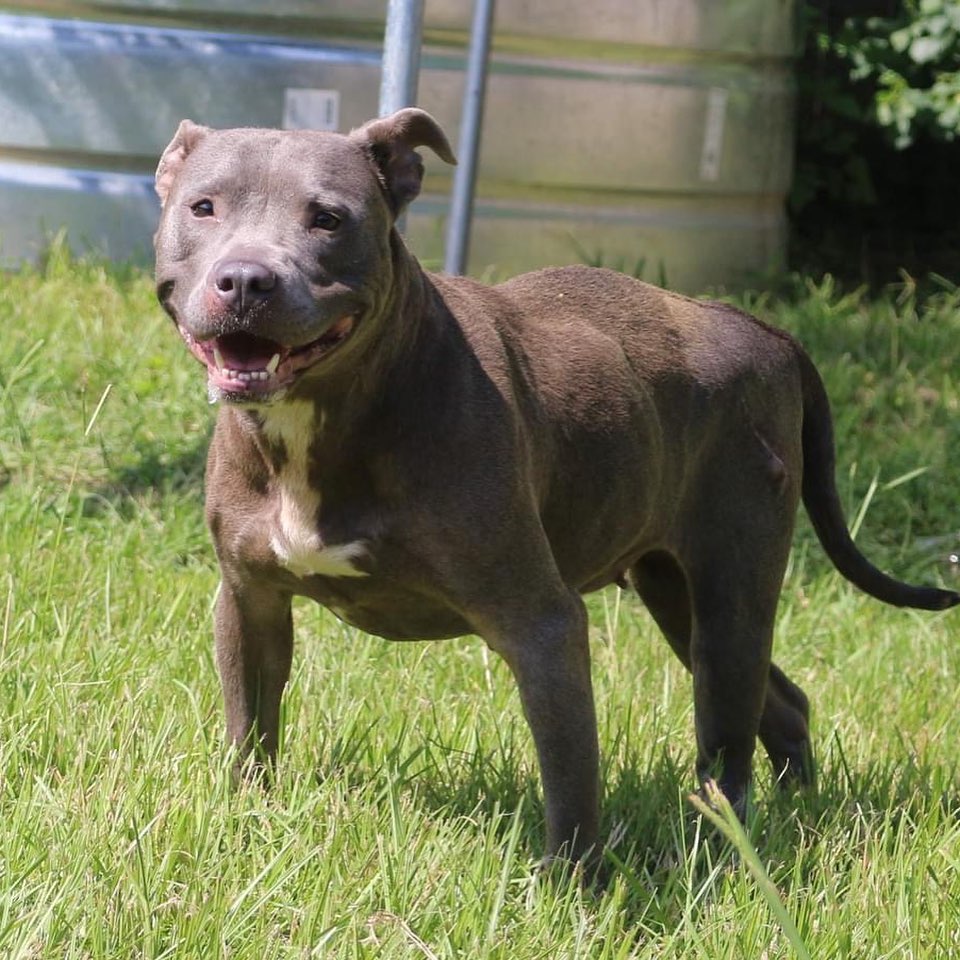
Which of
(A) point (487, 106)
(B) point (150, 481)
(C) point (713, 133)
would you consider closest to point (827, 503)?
(B) point (150, 481)

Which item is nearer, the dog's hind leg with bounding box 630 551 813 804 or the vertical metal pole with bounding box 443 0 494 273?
the dog's hind leg with bounding box 630 551 813 804

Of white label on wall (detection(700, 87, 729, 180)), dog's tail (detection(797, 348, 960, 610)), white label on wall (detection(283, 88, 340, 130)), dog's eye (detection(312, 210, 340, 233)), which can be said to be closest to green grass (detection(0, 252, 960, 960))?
dog's tail (detection(797, 348, 960, 610))

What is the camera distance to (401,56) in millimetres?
4773

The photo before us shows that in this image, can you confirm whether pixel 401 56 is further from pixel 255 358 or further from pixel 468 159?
pixel 255 358

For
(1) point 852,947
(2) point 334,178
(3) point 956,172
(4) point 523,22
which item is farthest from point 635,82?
(1) point 852,947

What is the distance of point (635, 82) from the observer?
782cm

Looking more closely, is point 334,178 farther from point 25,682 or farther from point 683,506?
point 25,682

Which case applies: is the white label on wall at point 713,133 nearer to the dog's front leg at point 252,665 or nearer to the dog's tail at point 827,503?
the dog's tail at point 827,503

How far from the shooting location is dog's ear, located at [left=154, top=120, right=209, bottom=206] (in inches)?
133

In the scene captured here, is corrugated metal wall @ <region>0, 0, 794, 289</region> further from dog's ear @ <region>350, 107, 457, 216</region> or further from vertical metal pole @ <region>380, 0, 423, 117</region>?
dog's ear @ <region>350, 107, 457, 216</region>

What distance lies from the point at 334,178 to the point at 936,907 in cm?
173

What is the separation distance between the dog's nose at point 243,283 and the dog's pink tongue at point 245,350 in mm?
133

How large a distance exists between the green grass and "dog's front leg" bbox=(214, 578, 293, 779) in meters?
0.10

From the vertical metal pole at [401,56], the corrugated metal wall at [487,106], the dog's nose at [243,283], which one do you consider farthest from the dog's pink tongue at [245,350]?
the corrugated metal wall at [487,106]
